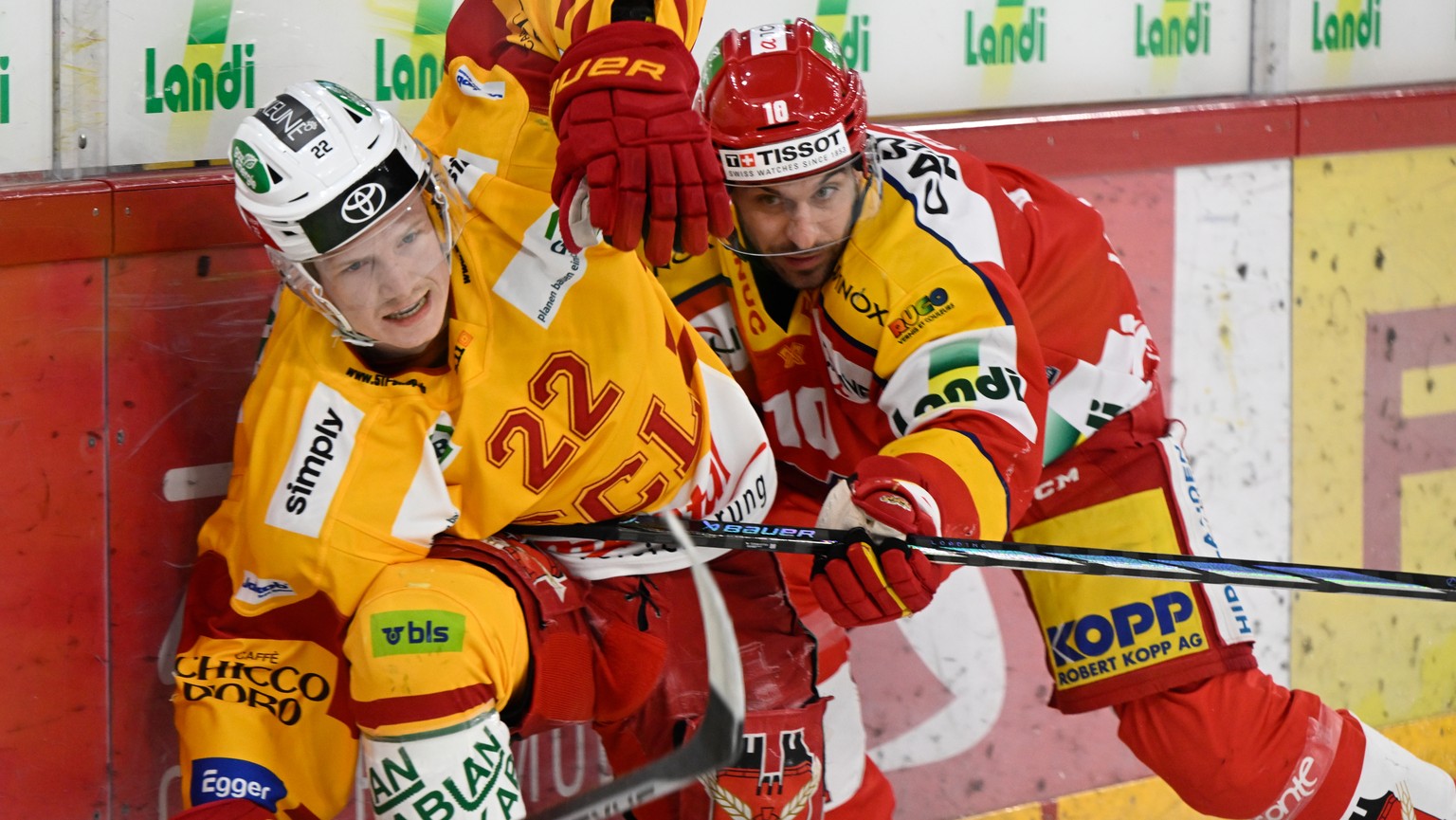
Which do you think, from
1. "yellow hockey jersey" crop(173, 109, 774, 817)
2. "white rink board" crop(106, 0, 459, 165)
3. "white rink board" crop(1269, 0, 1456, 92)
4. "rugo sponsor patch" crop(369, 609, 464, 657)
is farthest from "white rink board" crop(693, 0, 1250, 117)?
"rugo sponsor patch" crop(369, 609, 464, 657)

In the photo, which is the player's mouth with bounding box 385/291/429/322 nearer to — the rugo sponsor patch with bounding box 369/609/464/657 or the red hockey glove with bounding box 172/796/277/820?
the rugo sponsor patch with bounding box 369/609/464/657

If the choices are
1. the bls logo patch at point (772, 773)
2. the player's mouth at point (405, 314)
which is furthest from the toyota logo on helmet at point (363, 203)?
the bls logo patch at point (772, 773)

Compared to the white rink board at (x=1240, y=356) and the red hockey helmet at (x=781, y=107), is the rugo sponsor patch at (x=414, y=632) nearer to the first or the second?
the red hockey helmet at (x=781, y=107)

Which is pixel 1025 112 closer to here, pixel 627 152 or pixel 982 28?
pixel 982 28

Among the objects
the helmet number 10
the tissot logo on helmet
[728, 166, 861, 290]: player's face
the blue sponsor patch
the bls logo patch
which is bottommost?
the bls logo patch

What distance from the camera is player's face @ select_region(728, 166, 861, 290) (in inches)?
96.8

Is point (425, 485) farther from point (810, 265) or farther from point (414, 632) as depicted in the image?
point (810, 265)

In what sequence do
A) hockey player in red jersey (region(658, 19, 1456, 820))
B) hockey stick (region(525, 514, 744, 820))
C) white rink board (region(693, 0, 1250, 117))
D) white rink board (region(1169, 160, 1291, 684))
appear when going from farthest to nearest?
white rink board (region(1169, 160, 1291, 684)) < white rink board (region(693, 0, 1250, 117)) < hockey player in red jersey (region(658, 19, 1456, 820)) < hockey stick (region(525, 514, 744, 820))

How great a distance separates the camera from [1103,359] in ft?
8.93

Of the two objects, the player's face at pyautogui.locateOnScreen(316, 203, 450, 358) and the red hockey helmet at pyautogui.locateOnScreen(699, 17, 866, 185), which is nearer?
the player's face at pyautogui.locateOnScreen(316, 203, 450, 358)

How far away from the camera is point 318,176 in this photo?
2154mm

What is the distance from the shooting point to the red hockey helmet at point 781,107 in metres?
2.40

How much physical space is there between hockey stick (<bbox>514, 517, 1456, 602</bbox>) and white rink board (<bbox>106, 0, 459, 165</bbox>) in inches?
37.1

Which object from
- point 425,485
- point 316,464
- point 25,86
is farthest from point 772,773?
point 25,86
